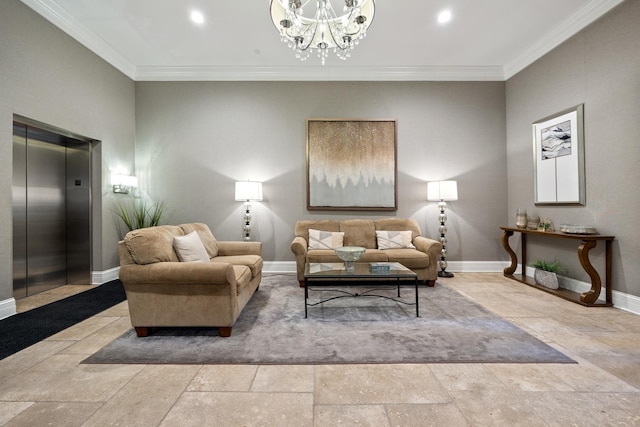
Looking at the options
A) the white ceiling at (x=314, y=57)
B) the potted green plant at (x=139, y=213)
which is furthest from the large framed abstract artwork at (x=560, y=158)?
the potted green plant at (x=139, y=213)

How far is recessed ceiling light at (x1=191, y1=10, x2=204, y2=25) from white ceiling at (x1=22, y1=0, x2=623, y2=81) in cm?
6

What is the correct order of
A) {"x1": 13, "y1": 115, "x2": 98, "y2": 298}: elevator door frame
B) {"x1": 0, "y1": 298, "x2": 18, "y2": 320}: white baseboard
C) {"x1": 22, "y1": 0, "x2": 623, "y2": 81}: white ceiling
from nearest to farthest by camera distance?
{"x1": 0, "y1": 298, "x2": 18, "y2": 320}: white baseboard < {"x1": 22, "y1": 0, "x2": 623, "y2": 81}: white ceiling < {"x1": 13, "y1": 115, "x2": 98, "y2": 298}: elevator door frame

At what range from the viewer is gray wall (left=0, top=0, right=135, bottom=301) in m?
2.73

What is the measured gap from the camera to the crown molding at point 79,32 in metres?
3.04

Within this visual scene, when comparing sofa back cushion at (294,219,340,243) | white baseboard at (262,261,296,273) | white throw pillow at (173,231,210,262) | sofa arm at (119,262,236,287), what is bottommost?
white baseboard at (262,261,296,273)

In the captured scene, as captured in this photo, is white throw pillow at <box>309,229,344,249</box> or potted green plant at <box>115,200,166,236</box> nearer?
white throw pillow at <box>309,229,344,249</box>

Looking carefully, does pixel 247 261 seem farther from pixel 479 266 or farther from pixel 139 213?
pixel 479 266

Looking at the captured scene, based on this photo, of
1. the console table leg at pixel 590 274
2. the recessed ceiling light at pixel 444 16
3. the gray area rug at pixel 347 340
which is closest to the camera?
the gray area rug at pixel 347 340

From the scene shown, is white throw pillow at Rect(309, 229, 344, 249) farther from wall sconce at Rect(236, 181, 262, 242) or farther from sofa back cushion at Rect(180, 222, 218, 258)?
sofa back cushion at Rect(180, 222, 218, 258)

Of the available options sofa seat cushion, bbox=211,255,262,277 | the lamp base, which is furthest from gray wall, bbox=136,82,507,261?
sofa seat cushion, bbox=211,255,262,277

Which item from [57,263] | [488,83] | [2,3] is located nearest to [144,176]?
[57,263]

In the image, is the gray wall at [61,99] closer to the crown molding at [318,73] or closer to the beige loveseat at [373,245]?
the crown molding at [318,73]

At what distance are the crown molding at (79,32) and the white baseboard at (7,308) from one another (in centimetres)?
304

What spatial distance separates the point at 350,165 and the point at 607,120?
3.05 m
